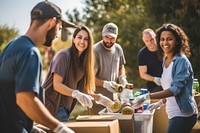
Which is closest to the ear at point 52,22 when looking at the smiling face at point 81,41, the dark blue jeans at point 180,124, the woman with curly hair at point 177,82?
the woman with curly hair at point 177,82

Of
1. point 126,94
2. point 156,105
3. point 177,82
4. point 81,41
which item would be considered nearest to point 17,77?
point 177,82

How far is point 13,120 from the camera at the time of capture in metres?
2.61

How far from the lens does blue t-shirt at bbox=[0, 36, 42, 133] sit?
2420 millimetres

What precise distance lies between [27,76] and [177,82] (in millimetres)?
1528

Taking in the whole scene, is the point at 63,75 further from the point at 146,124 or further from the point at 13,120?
the point at 13,120

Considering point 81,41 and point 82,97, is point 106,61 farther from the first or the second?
point 82,97

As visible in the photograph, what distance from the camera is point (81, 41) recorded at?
14.5ft

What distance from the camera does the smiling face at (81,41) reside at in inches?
174

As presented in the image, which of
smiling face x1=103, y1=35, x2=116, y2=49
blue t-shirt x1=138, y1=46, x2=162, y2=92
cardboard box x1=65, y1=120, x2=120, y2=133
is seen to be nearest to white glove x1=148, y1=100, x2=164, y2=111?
cardboard box x1=65, y1=120, x2=120, y2=133

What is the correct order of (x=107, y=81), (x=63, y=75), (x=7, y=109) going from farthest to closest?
(x=107, y=81) → (x=63, y=75) → (x=7, y=109)

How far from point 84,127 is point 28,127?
71 cm

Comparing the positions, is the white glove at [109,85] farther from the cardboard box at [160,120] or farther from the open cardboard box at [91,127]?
the open cardboard box at [91,127]

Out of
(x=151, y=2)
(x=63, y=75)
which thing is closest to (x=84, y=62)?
(x=63, y=75)

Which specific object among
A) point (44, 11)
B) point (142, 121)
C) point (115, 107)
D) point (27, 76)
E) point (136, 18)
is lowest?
point (142, 121)
